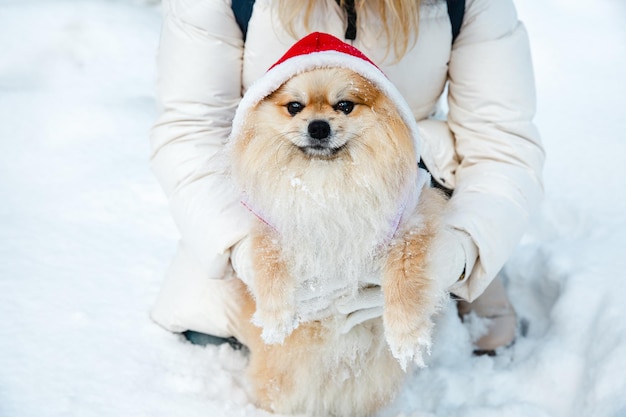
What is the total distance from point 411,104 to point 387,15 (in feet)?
1.11

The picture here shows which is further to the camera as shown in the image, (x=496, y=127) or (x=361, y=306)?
(x=496, y=127)

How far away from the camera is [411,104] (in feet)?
6.32

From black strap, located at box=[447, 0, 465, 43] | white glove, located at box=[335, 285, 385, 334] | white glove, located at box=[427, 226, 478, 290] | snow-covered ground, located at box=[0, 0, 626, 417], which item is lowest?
snow-covered ground, located at box=[0, 0, 626, 417]

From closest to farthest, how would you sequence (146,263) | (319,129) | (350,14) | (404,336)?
(319,129) < (404,336) < (350,14) < (146,263)

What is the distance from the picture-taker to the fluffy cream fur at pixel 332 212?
4.62 feet

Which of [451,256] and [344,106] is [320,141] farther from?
[451,256]

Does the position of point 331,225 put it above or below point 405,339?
above

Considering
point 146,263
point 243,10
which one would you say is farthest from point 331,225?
point 146,263

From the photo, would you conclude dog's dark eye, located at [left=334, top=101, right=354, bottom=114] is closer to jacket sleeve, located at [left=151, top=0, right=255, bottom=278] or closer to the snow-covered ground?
jacket sleeve, located at [left=151, top=0, right=255, bottom=278]

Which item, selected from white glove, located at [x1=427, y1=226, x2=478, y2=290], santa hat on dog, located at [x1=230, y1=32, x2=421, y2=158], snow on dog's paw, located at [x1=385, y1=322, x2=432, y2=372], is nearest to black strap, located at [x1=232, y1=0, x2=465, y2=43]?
santa hat on dog, located at [x1=230, y1=32, x2=421, y2=158]

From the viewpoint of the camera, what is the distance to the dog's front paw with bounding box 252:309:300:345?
151 cm

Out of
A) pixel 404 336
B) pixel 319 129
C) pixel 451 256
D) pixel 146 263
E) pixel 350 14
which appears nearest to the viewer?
pixel 319 129

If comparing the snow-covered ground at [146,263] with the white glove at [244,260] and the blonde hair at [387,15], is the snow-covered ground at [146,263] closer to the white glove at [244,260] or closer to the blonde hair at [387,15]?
A: the white glove at [244,260]

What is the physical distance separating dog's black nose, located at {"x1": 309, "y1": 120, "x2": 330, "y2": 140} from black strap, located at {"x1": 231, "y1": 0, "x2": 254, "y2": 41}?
1.86 feet
